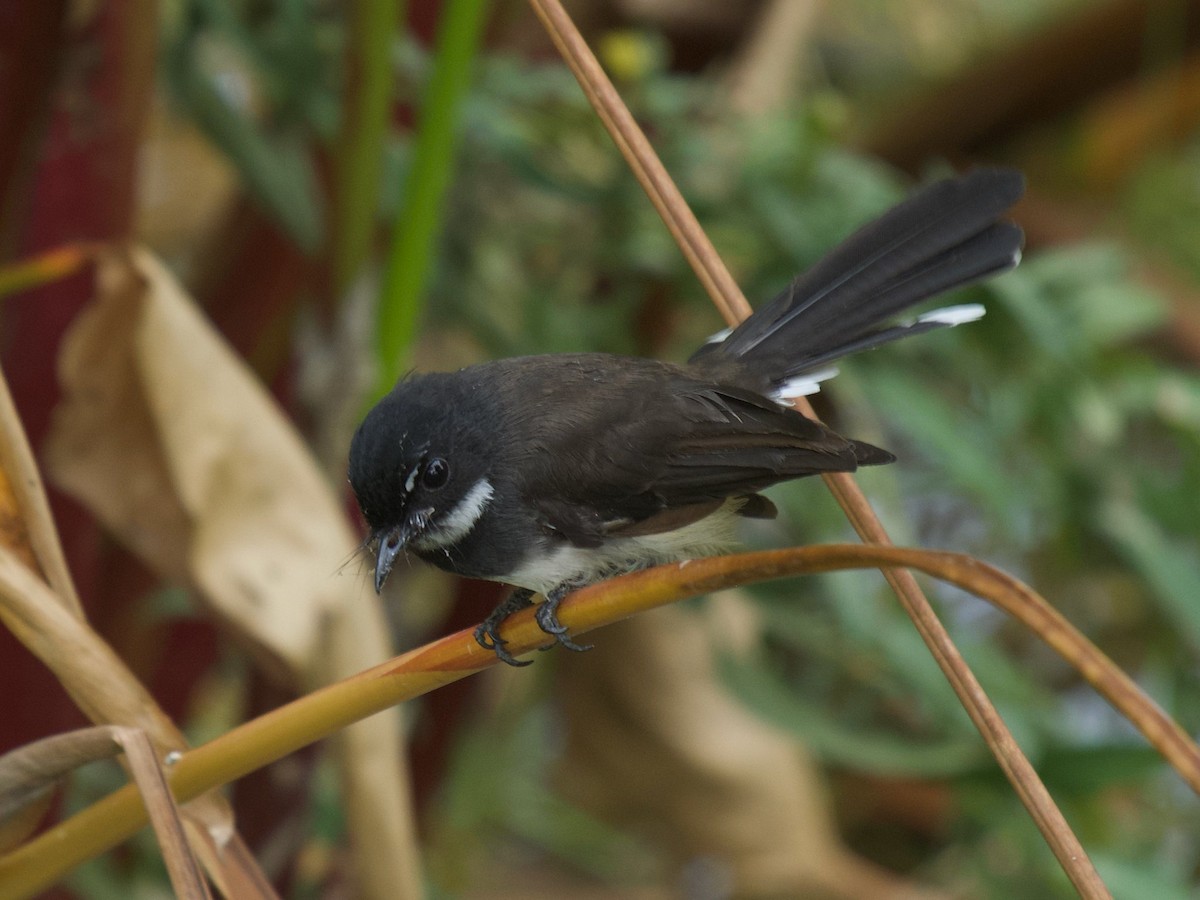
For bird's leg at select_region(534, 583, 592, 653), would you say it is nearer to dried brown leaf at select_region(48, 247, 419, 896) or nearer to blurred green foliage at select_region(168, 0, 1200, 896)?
dried brown leaf at select_region(48, 247, 419, 896)

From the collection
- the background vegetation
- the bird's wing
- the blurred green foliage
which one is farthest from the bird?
the blurred green foliage

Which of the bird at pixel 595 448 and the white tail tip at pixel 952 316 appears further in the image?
the white tail tip at pixel 952 316

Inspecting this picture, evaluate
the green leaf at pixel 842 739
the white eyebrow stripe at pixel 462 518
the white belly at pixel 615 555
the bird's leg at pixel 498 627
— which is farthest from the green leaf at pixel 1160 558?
the white eyebrow stripe at pixel 462 518

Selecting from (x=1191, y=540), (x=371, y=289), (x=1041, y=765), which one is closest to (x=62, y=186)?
(x=371, y=289)

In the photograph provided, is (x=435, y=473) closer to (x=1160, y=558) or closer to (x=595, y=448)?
(x=595, y=448)

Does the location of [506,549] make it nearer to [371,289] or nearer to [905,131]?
[371,289]

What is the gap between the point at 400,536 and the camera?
1.70 meters

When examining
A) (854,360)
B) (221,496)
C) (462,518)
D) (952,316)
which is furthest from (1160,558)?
(221,496)

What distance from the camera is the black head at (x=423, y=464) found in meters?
1.66

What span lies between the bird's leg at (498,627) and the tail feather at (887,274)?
468mm

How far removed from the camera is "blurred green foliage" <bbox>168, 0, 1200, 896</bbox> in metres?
2.45

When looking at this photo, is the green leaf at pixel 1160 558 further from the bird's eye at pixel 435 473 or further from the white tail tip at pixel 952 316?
the bird's eye at pixel 435 473

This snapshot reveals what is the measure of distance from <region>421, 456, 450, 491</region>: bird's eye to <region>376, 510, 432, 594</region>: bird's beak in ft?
0.12

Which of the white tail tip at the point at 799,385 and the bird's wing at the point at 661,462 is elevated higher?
the bird's wing at the point at 661,462
